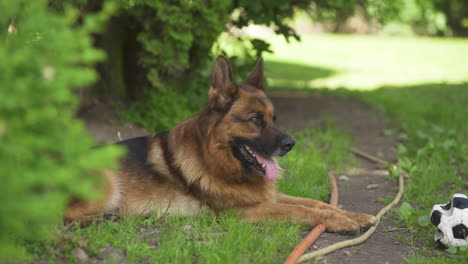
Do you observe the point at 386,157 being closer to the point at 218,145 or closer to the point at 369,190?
the point at 369,190

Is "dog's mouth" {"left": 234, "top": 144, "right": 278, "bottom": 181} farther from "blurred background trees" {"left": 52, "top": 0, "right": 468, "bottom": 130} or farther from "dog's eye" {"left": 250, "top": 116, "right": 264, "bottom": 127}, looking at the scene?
"blurred background trees" {"left": 52, "top": 0, "right": 468, "bottom": 130}

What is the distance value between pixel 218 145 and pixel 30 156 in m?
2.34

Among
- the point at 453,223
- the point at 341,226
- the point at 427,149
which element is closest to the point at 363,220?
the point at 341,226

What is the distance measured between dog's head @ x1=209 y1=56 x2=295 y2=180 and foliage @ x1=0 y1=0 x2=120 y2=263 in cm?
204

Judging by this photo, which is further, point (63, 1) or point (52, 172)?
point (63, 1)

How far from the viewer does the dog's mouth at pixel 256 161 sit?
4.60 m

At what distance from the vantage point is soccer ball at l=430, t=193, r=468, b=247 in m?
4.12

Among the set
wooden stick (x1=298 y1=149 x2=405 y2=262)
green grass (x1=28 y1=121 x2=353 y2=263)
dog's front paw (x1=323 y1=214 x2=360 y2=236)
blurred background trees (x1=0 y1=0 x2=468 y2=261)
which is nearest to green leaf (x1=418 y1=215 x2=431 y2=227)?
wooden stick (x1=298 y1=149 x2=405 y2=262)

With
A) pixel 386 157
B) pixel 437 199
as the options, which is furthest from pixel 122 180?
pixel 386 157

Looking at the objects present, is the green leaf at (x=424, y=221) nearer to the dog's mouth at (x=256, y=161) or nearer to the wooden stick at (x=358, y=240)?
the wooden stick at (x=358, y=240)

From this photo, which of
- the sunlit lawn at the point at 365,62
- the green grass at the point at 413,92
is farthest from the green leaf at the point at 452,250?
the sunlit lawn at the point at 365,62

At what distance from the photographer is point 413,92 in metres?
12.8

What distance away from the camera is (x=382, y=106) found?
33.7ft

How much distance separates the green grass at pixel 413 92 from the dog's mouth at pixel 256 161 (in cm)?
130
